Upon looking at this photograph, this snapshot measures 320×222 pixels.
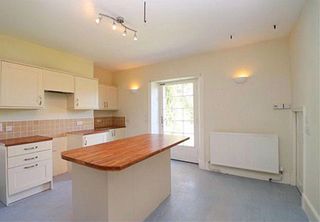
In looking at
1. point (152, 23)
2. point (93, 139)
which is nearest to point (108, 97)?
point (93, 139)

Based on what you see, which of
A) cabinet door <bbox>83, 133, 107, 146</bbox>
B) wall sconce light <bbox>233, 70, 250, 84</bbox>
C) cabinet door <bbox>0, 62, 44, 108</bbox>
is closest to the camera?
cabinet door <bbox>0, 62, 44, 108</bbox>

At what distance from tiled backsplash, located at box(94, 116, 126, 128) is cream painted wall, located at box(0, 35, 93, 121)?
2.11 ft

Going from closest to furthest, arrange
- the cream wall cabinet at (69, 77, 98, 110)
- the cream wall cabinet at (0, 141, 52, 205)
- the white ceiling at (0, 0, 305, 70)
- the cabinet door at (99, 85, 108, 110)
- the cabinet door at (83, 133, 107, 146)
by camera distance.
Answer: the white ceiling at (0, 0, 305, 70) < the cream wall cabinet at (0, 141, 52, 205) < the cabinet door at (83, 133, 107, 146) < the cream wall cabinet at (69, 77, 98, 110) < the cabinet door at (99, 85, 108, 110)

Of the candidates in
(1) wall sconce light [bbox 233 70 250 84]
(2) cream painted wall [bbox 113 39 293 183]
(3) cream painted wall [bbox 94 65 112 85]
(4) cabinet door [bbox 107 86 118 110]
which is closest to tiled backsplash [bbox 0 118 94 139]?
(4) cabinet door [bbox 107 86 118 110]

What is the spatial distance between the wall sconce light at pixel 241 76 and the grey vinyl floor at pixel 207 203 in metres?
1.83

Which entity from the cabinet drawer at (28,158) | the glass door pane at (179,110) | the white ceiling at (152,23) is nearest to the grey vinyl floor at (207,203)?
the cabinet drawer at (28,158)

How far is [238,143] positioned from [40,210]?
3267 mm

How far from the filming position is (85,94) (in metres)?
3.85

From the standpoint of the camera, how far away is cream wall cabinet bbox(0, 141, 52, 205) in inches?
95.2

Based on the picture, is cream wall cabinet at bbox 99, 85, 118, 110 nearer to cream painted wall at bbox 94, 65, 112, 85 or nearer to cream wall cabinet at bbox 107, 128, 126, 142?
cream painted wall at bbox 94, 65, 112, 85

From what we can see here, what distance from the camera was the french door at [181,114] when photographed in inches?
166

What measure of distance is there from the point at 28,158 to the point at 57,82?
1.42 meters

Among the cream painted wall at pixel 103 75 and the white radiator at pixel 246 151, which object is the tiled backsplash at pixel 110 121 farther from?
the white radiator at pixel 246 151

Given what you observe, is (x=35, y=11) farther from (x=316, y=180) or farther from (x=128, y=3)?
(x=316, y=180)
